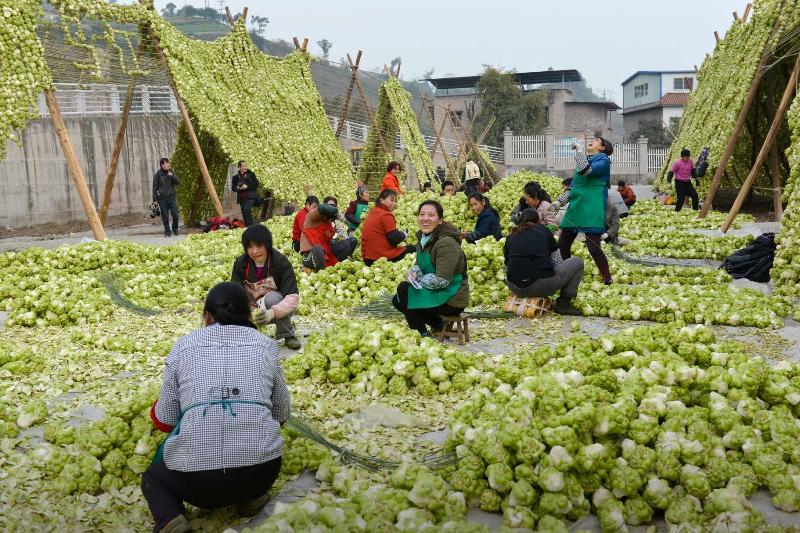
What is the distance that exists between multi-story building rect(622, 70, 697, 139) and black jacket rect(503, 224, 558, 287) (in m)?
47.3

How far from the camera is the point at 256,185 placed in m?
15.9

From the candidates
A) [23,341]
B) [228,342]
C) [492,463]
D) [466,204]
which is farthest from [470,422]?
[466,204]

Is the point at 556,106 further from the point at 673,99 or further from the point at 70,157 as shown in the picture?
the point at 70,157

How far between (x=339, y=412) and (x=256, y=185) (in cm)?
1173

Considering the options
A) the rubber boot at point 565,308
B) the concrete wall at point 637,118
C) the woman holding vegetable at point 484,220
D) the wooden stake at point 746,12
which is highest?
the concrete wall at point 637,118

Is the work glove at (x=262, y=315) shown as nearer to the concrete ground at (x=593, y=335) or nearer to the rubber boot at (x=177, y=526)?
the concrete ground at (x=593, y=335)

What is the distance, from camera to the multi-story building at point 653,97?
52562 mm

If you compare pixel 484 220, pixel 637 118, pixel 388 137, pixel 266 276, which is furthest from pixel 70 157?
pixel 637 118

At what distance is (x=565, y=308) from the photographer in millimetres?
7551

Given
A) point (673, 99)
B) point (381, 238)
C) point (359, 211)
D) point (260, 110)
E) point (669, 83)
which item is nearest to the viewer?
point (381, 238)

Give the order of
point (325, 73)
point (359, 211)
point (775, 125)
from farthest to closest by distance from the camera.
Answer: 1. point (325, 73)
2. point (359, 211)
3. point (775, 125)

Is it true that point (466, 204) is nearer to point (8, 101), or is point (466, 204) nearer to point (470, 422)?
point (8, 101)

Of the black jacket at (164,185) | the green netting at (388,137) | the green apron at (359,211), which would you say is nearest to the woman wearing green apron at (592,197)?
the green apron at (359,211)

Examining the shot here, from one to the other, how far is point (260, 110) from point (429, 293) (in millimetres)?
11920
